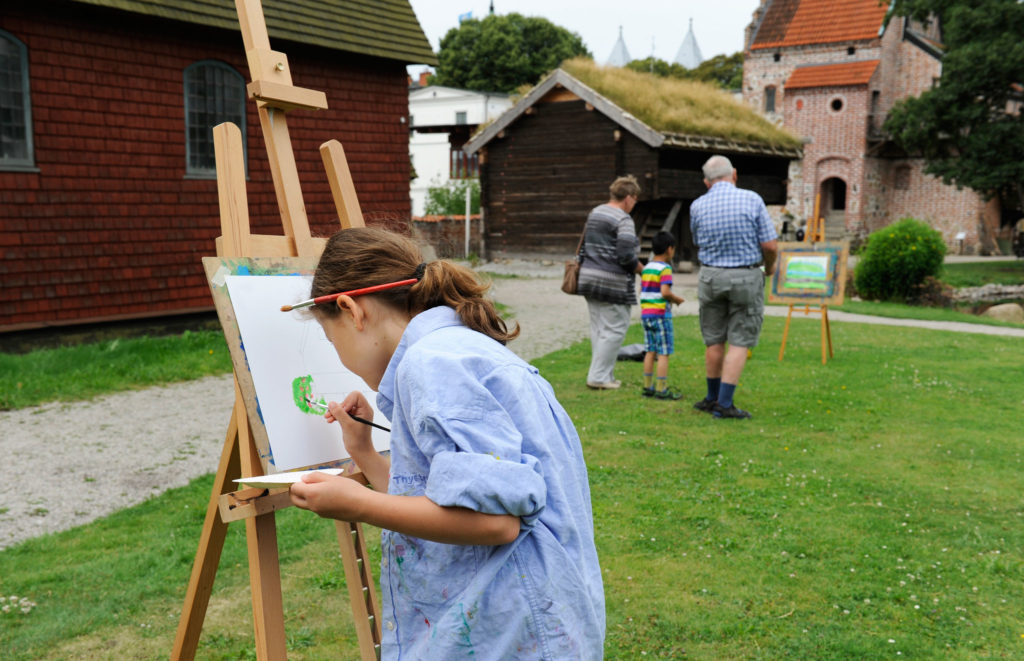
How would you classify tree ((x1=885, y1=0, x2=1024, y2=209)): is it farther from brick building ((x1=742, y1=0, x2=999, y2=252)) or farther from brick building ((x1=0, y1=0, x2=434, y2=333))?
brick building ((x1=0, y1=0, x2=434, y2=333))

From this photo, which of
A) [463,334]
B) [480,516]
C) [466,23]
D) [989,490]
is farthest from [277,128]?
[466,23]

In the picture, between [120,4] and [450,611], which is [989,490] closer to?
[450,611]

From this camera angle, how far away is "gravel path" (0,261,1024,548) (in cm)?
557

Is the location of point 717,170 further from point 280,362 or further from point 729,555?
Answer: point 280,362

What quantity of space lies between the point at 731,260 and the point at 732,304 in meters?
0.38

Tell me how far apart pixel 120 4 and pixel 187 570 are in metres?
8.77

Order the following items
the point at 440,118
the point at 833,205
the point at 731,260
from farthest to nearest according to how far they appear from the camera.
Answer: the point at 440,118
the point at 833,205
the point at 731,260

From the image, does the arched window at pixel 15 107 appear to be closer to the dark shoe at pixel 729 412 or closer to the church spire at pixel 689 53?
the dark shoe at pixel 729 412

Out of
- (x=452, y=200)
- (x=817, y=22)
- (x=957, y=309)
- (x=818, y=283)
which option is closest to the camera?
(x=818, y=283)

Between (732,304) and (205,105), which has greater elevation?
(205,105)

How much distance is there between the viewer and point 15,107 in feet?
34.2

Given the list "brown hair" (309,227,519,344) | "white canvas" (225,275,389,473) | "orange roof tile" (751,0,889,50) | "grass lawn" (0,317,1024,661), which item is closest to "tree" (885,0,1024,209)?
"orange roof tile" (751,0,889,50)

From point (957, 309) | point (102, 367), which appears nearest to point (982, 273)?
point (957, 309)

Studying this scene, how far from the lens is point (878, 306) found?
57.8 feet
